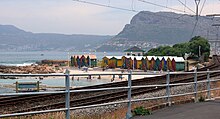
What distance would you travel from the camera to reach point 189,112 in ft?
42.7

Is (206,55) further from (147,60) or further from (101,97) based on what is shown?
(101,97)

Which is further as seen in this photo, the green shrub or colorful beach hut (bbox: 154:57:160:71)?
colorful beach hut (bbox: 154:57:160:71)

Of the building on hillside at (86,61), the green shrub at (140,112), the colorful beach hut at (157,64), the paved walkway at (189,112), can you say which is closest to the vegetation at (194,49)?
the colorful beach hut at (157,64)

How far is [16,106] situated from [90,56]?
8437 centimetres

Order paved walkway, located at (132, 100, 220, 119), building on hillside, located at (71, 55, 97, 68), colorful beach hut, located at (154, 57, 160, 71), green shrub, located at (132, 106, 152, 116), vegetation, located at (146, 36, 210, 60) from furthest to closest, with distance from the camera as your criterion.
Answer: building on hillside, located at (71, 55, 97, 68), vegetation, located at (146, 36, 210, 60), colorful beach hut, located at (154, 57, 160, 71), green shrub, located at (132, 106, 152, 116), paved walkway, located at (132, 100, 220, 119)

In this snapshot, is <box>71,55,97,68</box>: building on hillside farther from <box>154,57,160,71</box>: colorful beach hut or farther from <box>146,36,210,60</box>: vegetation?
<box>154,57,160,71</box>: colorful beach hut

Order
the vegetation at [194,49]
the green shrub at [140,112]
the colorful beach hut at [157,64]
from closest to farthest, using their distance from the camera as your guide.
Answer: the green shrub at [140,112], the colorful beach hut at [157,64], the vegetation at [194,49]

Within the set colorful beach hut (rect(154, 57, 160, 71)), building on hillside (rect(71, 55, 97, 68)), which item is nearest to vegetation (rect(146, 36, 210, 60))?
colorful beach hut (rect(154, 57, 160, 71))

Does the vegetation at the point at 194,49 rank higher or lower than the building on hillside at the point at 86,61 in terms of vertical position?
higher

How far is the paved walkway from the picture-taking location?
1209 centimetres

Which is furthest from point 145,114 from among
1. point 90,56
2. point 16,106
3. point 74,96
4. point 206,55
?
point 90,56

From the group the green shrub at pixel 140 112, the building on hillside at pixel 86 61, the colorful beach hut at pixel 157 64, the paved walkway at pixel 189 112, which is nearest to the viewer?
the paved walkway at pixel 189 112

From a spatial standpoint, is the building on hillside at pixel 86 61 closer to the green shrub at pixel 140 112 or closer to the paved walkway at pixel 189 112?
the paved walkway at pixel 189 112

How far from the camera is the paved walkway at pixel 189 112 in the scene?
12086mm
